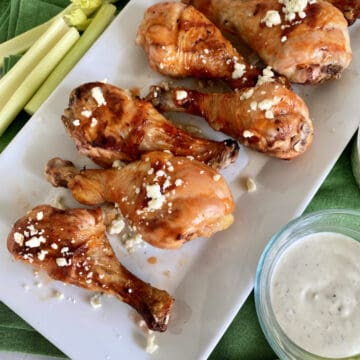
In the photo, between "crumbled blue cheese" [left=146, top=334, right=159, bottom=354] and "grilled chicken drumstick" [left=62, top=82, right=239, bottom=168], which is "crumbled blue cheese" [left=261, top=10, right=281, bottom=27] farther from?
"crumbled blue cheese" [left=146, top=334, right=159, bottom=354]

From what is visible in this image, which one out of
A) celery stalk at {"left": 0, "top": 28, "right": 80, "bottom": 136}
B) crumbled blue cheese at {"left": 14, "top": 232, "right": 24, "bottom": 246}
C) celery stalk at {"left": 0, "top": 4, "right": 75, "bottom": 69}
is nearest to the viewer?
crumbled blue cheese at {"left": 14, "top": 232, "right": 24, "bottom": 246}

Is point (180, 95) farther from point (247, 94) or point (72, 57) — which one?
point (72, 57)

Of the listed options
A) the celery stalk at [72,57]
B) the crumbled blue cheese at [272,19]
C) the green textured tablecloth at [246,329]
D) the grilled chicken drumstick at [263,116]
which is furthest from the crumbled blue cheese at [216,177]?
the celery stalk at [72,57]

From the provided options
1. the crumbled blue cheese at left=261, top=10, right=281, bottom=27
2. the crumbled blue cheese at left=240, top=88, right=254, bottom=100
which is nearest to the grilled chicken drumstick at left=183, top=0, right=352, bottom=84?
the crumbled blue cheese at left=261, top=10, right=281, bottom=27

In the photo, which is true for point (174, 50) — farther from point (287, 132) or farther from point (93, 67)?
point (287, 132)

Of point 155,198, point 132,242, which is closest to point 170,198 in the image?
point 155,198

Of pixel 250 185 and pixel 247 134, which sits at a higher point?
pixel 247 134

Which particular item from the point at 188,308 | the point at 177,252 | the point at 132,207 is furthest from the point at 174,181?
the point at 188,308
